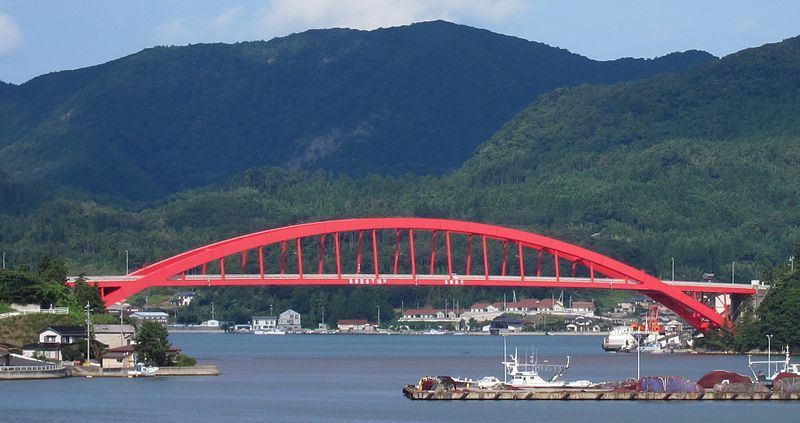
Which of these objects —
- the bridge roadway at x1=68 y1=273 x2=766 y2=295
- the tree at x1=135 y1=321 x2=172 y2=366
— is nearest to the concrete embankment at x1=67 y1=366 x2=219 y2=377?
the tree at x1=135 y1=321 x2=172 y2=366

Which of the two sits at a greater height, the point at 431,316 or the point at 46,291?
the point at 46,291

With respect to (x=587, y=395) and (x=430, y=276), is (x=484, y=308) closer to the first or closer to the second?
(x=430, y=276)

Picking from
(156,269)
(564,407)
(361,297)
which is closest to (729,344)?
(156,269)

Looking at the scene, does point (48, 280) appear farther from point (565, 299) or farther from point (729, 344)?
point (565, 299)

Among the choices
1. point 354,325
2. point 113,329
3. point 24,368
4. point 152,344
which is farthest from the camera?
point 354,325

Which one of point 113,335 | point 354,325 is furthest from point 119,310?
point 354,325
